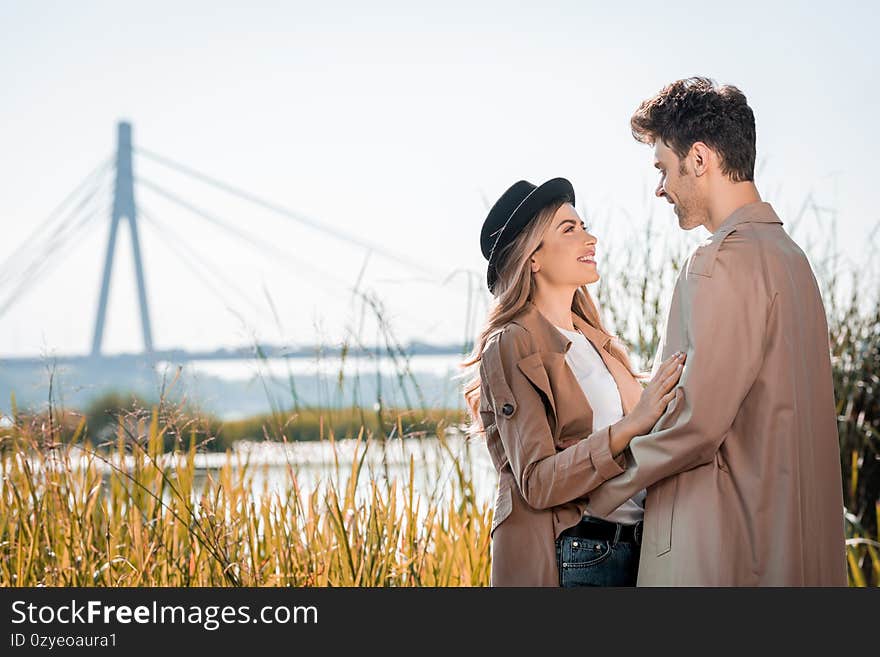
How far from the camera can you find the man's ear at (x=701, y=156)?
5.13 feet

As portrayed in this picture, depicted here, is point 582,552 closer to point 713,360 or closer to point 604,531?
point 604,531

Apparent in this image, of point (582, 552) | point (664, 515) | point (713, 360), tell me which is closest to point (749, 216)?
point (713, 360)

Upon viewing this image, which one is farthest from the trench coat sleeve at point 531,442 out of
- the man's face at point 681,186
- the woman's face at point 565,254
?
the man's face at point 681,186

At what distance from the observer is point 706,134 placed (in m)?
1.56

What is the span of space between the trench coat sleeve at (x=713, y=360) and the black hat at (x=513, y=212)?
0.43m

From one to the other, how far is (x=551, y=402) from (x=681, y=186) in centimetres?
41

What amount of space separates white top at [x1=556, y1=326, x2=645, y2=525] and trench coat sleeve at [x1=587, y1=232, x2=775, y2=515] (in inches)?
7.1

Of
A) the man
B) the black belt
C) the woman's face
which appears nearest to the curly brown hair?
the man

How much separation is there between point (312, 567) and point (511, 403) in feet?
3.52

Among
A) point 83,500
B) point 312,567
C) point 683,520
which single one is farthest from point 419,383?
point 683,520

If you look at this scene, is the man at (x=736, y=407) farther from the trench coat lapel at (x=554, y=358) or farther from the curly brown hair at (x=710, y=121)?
the trench coat lapel at (x=554, y=358)

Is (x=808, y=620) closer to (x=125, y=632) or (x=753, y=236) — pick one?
(x=753, y=236)

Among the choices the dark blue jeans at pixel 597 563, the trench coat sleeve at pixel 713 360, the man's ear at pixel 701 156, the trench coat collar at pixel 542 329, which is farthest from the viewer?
the trench coat collar at pixel 542 329

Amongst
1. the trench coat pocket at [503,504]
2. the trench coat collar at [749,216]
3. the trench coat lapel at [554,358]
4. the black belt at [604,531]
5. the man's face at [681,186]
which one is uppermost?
the man's face at [681,186]
